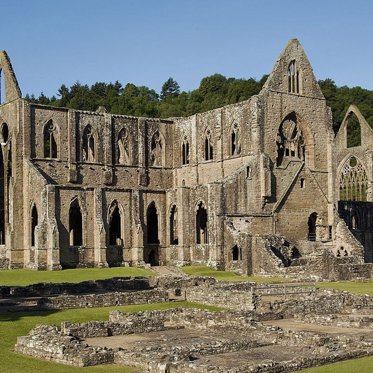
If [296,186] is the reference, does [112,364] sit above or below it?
below

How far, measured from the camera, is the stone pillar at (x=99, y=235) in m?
56.8

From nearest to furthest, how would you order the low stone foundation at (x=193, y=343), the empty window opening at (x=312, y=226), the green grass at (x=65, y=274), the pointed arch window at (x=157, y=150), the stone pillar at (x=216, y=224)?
the low stone foundation at (x=193, y=343) < the green grass at (x=65, y=274) < the stone pillar at (x=216, y=224) < the empty window opening at (x=312, y=226) < the pointed arch window at (x=157, y=150)

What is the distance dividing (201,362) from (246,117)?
137 ft

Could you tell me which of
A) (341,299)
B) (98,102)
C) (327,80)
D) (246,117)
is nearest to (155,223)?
(246,117)

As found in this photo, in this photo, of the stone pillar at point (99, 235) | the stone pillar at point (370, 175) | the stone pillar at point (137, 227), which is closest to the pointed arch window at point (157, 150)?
the stone pillar at point (137, 227)

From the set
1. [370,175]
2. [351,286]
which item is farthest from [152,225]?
[370,175]

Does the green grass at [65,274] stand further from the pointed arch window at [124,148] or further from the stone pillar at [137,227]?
the pointed arch window at [124,148]

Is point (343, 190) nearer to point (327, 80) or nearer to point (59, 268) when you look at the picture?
point (327, 80)

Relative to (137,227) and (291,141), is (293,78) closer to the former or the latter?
(291,141)

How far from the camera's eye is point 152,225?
63594mm

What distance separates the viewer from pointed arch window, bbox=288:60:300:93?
6266 cm

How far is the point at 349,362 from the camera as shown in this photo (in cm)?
2020

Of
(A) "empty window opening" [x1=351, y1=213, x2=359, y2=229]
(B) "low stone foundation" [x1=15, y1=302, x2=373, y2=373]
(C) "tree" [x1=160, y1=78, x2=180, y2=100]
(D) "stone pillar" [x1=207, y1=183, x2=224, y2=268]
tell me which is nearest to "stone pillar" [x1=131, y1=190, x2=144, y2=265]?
(D) "stone pillar" [x1=207, y1=183, x2=224, y2=268]

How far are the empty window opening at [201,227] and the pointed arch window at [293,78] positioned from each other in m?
12.1
